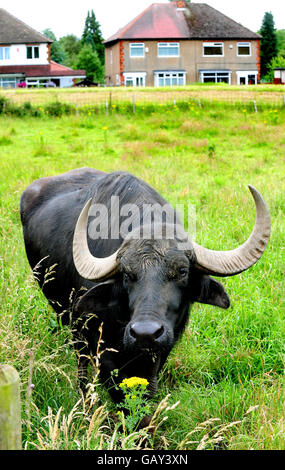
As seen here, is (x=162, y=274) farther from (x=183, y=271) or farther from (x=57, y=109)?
(x=57, y=109)

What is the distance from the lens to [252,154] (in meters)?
12.8

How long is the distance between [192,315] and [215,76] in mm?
42486

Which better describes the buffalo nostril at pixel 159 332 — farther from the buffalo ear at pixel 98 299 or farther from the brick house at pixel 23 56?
the brick house at pixel 23 56

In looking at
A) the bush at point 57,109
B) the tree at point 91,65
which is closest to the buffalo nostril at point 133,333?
the bush at point 57,109

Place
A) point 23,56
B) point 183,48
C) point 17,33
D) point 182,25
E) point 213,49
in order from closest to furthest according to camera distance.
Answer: point 183,48
point 182,25
point 213,49
point 17,33
point 23,56

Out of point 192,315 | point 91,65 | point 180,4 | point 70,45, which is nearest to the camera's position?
point 192,315

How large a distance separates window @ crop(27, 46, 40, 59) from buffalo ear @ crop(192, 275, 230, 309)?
4533cm

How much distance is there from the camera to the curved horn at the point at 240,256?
11.2 ft

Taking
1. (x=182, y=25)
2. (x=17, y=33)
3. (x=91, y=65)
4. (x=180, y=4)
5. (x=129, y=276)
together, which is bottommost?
(x=129, y=276)

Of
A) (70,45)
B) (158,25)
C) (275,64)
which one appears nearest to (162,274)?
(158,25)

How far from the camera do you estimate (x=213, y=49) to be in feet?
146

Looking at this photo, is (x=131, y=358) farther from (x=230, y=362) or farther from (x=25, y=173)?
(x=25, y=173)
